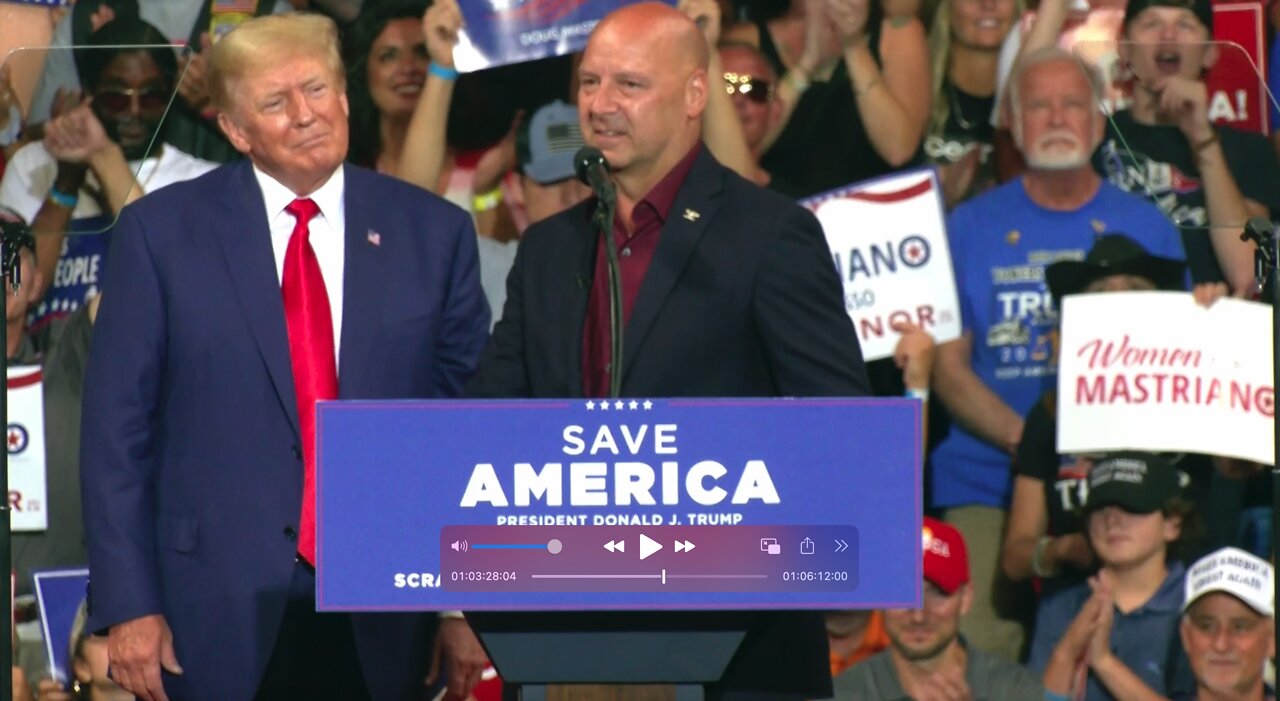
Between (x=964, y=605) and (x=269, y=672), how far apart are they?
2.36 metres


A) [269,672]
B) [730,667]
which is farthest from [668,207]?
[269,672]

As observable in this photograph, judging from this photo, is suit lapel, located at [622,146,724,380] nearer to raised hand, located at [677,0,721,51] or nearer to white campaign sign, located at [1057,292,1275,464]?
raised hand, located at [677,0,721,51]

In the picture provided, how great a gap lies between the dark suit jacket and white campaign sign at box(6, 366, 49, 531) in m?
2.46

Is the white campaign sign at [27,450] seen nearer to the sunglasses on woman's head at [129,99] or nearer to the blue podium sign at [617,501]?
the sunglasses on woman's head at [129,99]

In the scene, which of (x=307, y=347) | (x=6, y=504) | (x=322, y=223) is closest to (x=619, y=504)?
(x=307, y=347)

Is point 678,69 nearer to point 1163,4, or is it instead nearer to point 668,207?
point 668,207

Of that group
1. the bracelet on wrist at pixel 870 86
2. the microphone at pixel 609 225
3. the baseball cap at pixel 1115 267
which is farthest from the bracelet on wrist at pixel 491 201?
the microphone at pixel 609 225

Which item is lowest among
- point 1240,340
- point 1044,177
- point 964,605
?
point 964,605

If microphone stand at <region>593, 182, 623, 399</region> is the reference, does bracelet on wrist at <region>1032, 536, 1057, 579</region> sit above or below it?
below

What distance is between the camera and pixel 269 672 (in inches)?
134

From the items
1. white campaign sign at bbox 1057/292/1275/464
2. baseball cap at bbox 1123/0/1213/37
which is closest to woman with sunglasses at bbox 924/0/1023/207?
baseball cap at bbox 1123/0/1213/37

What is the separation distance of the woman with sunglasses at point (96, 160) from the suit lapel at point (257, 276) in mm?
1781

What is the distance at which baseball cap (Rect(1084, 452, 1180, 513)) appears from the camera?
519 cm

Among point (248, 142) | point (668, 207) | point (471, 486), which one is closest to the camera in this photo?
point (471, 486)
